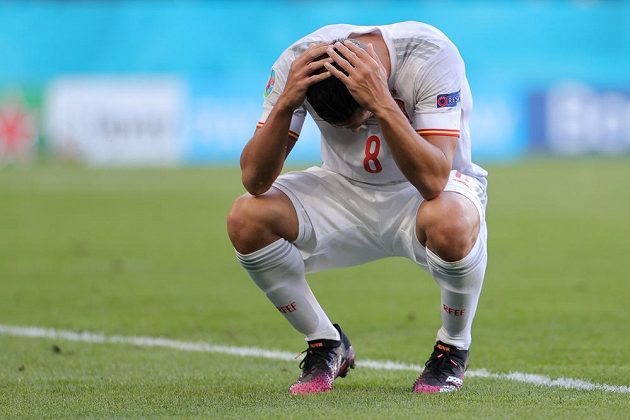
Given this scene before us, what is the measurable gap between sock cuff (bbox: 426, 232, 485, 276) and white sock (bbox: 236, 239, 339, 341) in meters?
0.61

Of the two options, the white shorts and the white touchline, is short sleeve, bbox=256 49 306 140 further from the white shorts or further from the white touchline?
Result: the white touchline

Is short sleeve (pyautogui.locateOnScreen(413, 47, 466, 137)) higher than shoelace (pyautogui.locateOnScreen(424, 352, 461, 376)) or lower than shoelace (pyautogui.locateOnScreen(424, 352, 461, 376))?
higher

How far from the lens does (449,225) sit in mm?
4648

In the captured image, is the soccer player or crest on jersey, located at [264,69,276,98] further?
crest on jersey, located at [264,69,276,98]

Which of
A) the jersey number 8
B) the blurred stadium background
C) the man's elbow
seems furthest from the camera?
the blurred stadium background

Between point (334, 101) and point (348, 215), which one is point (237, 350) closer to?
point (348, 215)

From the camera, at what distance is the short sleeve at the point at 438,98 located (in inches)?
189

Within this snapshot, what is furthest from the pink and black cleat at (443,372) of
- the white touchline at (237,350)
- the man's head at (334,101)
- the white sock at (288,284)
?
the man's head at (334,101)

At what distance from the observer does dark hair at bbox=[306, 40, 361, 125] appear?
4.63 m

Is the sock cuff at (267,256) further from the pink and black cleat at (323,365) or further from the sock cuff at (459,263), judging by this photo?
the sock cuff at (459,263)

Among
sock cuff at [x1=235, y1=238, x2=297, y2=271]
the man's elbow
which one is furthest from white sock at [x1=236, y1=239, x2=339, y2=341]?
the man's elbow

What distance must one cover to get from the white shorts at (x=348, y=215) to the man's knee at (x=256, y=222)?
114 mm

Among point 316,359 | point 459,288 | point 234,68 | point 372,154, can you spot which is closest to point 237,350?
point 316,359

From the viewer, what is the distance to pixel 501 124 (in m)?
24.2
